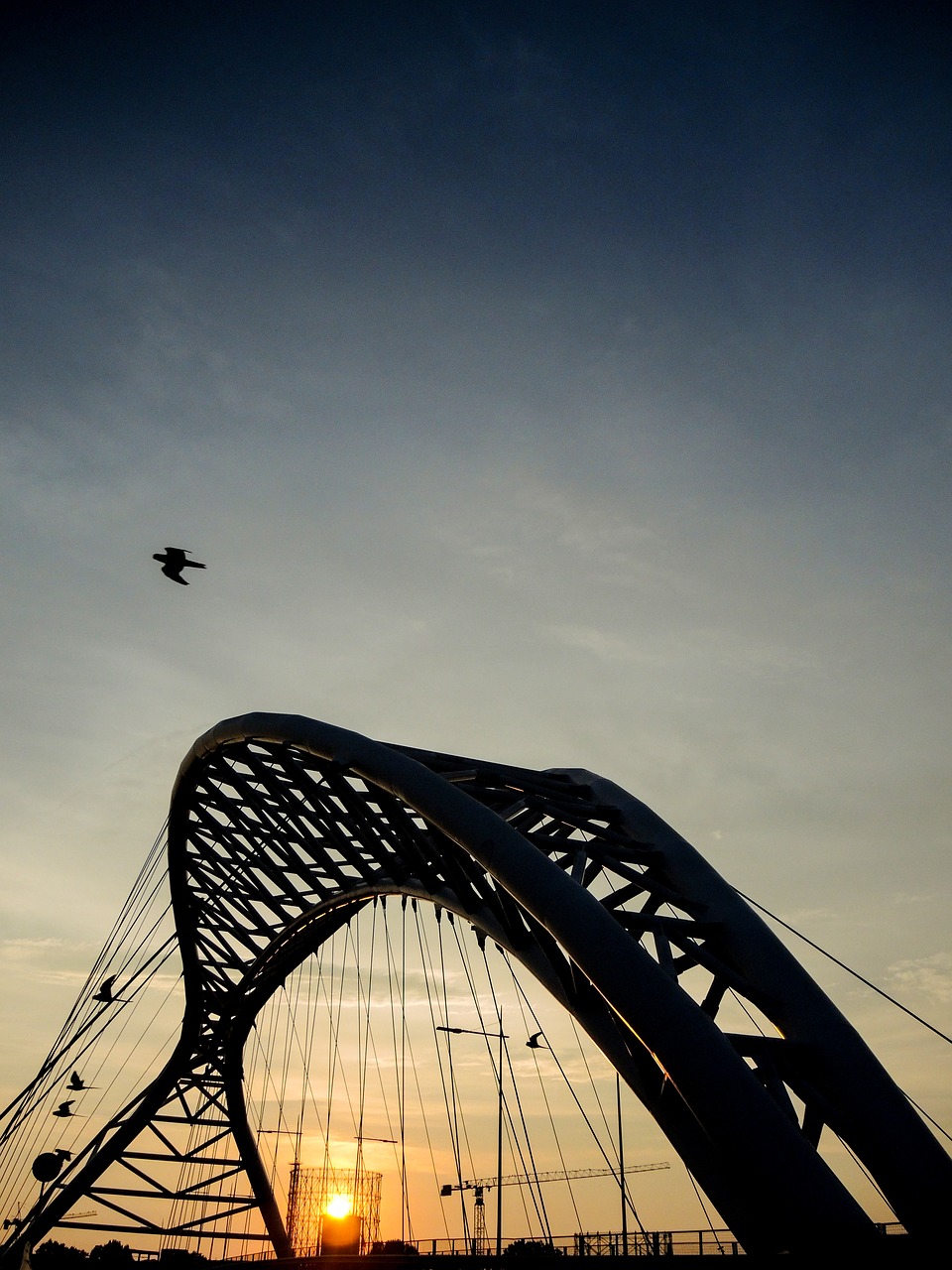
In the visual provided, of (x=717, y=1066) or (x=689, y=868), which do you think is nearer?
(x=717, y=1066)

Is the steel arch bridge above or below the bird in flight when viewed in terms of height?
below

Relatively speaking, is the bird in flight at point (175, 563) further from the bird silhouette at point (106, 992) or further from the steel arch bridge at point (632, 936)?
the bird silhouette at point (106, 992)

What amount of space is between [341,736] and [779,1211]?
46.0 feet

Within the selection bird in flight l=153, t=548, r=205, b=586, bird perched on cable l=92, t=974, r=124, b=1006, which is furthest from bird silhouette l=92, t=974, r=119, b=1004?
bird in flight l=153, t=548, r=205, b=586

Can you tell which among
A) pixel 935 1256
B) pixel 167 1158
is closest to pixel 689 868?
pixel 935 1256

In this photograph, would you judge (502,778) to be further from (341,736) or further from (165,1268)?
(165,1268)

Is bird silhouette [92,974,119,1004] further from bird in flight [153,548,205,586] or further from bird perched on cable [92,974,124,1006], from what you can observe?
bird in flight [153,548,205,586]

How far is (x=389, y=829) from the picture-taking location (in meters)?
24.7

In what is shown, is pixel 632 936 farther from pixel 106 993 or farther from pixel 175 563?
pixel 106 993

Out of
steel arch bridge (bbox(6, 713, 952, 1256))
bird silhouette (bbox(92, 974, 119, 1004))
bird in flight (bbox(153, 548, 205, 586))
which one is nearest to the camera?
steel arch bridge (bbox(6, 713, 952, 1256))

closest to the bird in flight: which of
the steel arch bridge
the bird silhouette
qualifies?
the steel arch bridge

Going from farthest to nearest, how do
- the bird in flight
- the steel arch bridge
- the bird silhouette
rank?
the bird silhouette
the bird in flight
the steel arch bridge

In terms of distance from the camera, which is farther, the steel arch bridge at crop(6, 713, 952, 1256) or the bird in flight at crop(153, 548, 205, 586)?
the bird in flight at crop(153, 548, 205, 586)

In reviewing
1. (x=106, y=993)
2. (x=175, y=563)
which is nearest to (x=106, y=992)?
(x=106, y=993)
